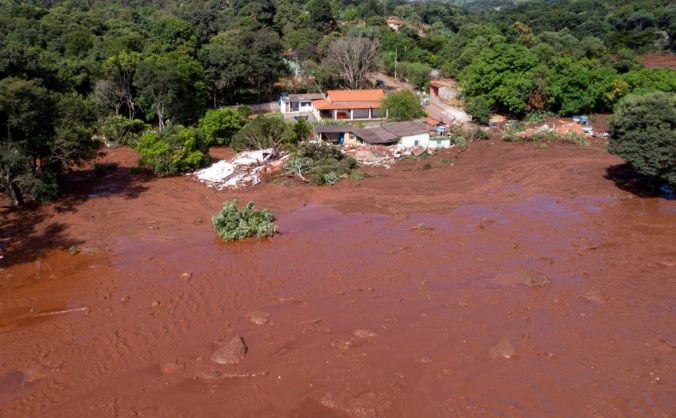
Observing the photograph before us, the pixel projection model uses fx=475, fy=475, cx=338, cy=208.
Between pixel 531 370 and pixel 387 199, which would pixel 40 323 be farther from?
pixel 387 199

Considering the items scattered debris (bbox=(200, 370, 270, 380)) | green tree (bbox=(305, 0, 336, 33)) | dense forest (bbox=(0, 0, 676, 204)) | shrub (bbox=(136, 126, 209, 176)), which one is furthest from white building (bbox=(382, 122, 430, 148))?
green tree (bbox=(305, 0, 336, 33))

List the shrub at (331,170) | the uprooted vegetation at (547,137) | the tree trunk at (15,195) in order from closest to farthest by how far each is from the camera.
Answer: the tree trunk at (15,195) → the shrub at (331,170) → the uprooted vegetation at (547,137)

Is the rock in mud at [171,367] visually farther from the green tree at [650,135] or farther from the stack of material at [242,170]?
the green tree at [650,135]

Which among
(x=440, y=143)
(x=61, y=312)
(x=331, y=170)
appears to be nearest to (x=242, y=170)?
(x=331, y=170)

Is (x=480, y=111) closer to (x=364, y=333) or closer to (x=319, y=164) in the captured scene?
(x=319, y=164)

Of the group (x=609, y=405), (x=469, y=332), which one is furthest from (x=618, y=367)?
(x=469, y=332)

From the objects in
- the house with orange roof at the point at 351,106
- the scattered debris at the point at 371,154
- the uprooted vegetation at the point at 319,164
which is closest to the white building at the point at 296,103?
the house with orange roof at the point at 351,106
